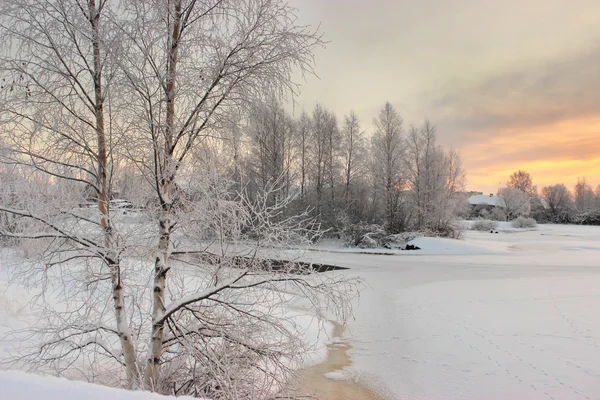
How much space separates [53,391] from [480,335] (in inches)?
320

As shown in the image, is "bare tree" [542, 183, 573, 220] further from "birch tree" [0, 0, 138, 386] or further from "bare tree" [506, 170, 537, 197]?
"birch tree" [0, 0, 138, 386]

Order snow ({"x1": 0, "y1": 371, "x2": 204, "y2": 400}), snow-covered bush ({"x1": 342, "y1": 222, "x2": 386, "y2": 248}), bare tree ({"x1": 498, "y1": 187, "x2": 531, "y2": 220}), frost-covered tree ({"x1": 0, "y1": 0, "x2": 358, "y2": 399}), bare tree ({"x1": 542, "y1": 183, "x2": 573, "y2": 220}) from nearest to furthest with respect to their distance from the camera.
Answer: snow ({"x1": 0, "y1": 371, "x2": 204, "y2": 400}), frost-covered tree ({"x1": 0, "y1": 0, "x2": 358, "y2": 399}), snow-covered bush ({"x1": 342, "y1": 222, "x2": 386, "y2": 248}), bare tree ({"x1": 498, "y1": 187, "x2": 531, "y2": 220}), bare tree ({"x1": 542, "y1": 183, "x2": 573, "y2": 220})

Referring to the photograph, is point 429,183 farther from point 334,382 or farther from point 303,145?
Answer: point 334,382

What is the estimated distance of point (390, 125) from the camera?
29312 millimetres

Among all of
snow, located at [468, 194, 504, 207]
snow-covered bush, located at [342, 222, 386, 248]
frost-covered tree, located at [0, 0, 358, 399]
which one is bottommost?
snow-covered bush, located at [342, 222, 386, 248]

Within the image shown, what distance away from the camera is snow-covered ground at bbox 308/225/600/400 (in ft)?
18.7

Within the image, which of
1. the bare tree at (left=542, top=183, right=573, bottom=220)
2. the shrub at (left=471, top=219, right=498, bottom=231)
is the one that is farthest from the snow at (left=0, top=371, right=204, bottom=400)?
the bare tree at (left=542, top=183, right=573, bottom=220)

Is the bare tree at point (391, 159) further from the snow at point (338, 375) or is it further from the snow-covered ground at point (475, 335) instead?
the snow at point (338, 375)

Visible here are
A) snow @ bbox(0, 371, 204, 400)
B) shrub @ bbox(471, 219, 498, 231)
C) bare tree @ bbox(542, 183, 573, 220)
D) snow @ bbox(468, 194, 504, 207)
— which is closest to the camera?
snow @ bbox(0, 371, 204, 400)

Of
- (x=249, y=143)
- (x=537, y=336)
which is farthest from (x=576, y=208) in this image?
(x=249, y=143)

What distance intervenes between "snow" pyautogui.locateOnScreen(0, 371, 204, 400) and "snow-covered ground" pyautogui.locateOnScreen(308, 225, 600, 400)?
211 centimetres

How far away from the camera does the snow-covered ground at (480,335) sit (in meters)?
5.70

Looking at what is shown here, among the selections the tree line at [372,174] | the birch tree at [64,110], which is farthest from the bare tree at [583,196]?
the birch tree at [64,110]

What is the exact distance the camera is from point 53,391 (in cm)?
184
